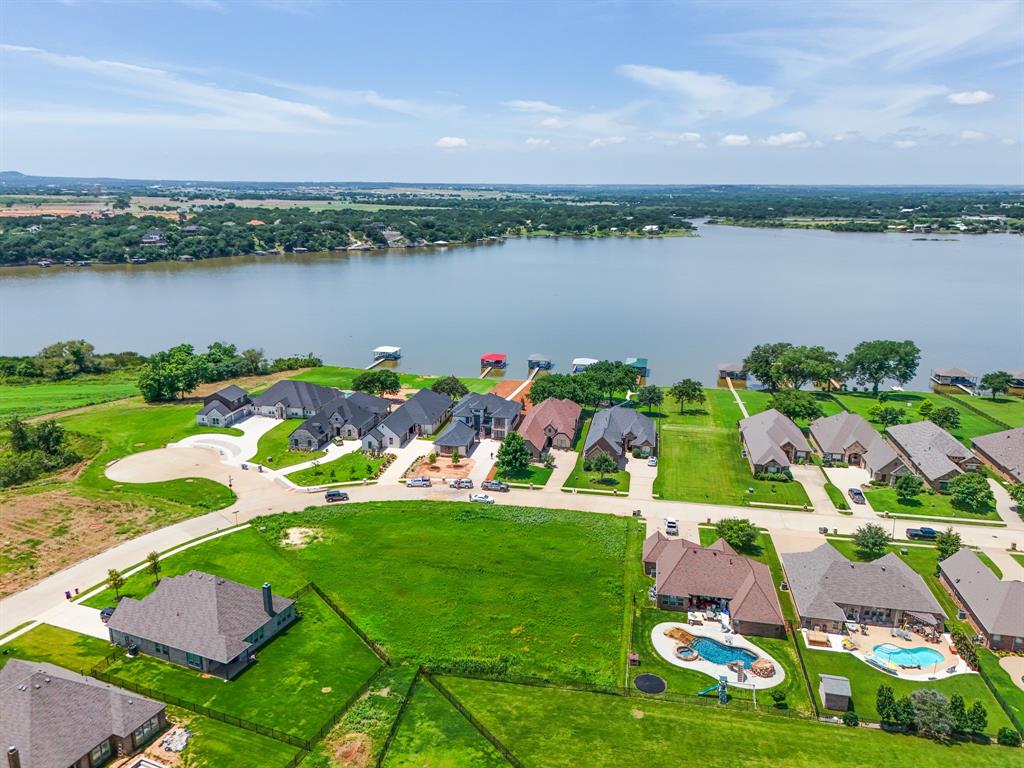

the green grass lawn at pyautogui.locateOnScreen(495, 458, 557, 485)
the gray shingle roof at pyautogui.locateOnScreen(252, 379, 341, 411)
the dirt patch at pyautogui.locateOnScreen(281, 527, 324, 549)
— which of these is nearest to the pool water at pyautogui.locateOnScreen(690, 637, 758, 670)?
the green grass lawn at pyautogui.locateOnScreen(495, 458, 557, 485)

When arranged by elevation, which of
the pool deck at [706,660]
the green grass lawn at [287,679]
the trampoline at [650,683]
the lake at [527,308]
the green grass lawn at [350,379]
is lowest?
the green grass lawn at [287,679]

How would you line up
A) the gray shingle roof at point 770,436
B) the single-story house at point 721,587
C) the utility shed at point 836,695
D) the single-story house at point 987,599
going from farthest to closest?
the gray shingle roof at point 770,436 < the single-story house at point 721,587 < the single-story house at point 987,599 < the utility shed at point 836,695

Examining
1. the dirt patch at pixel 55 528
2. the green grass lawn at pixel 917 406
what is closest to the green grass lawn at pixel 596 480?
the dirt patch at pixel 55 528

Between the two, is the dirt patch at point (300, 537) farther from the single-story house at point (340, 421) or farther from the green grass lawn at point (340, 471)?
the single-story house at point (340, 421)

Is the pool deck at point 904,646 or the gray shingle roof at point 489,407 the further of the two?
the gray shingle roof at point 489,407

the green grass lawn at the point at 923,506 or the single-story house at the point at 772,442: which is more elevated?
the single-story house at the point at 772,442

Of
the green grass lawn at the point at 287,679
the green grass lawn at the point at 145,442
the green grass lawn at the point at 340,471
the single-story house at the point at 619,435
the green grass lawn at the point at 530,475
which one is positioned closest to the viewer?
the green grass lawn at the point at 287,679

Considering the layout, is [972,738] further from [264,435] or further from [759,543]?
[264,435]
